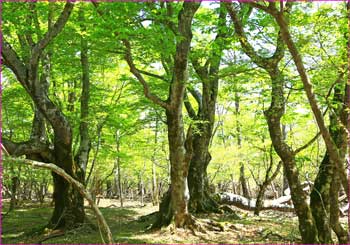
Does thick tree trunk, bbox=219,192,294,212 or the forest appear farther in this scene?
thick tree trunk, bbox=219,192,294,212

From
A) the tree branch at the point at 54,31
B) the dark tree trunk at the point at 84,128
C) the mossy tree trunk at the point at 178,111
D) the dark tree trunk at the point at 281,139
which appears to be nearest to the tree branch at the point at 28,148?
the dark tree trunk at the point at 84,128

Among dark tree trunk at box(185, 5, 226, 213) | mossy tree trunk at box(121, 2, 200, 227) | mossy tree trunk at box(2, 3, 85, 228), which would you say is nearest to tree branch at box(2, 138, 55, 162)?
mossy tree trunk at box(2, 3, 85, 228)

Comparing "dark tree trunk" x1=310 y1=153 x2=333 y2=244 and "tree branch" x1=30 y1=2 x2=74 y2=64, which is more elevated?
"tree branch" x1=30 y1=2 x2=74 y2=64

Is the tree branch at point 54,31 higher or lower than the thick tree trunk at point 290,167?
higher

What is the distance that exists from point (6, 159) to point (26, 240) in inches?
267

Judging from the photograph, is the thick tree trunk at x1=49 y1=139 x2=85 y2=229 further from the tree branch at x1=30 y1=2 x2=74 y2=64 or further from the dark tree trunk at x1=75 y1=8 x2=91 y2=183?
the tree branch at x1=30 y1=2 x2=74 y2=64

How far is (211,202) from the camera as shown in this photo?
42.5 ft

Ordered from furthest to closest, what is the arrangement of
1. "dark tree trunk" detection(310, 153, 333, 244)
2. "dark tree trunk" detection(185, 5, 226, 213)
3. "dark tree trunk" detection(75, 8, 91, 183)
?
"dark tree trunk" detection(185, 5, 226, 213) < "dark tree trunk" detection(75, 8, 91, 183) < "dark tree trunk" detection(310, 153, 333, 244)

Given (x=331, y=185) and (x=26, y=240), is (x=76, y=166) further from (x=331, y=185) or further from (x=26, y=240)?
(x=331, y=185)

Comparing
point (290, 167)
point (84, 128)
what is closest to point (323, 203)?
point (290, 167)

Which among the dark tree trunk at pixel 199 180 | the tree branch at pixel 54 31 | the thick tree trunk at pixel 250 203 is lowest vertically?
the thick tree trunk at pixel 250 203

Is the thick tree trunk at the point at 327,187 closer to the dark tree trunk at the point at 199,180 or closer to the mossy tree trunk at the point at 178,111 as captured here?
the mossy tree trunk at the point at 178,111

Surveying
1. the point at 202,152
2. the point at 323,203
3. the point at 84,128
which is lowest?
the point at 323,203

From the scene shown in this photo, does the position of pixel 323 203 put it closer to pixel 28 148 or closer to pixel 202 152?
pixel 202 152
